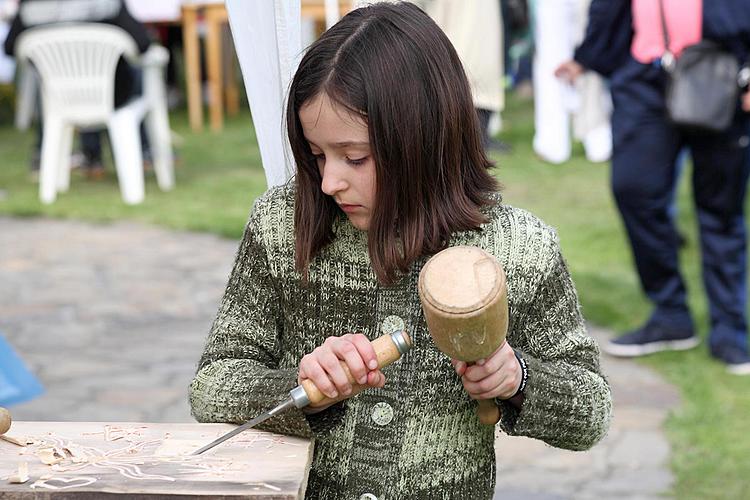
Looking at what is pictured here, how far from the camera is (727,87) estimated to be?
4293 millimetres

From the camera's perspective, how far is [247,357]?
1879mm

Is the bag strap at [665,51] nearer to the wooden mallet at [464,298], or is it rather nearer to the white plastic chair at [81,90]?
the wooden mallet at [464,298]

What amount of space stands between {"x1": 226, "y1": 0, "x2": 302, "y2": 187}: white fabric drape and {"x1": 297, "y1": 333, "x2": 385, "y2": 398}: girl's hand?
641 mm

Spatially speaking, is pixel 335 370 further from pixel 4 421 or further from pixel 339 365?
pixel 4 421

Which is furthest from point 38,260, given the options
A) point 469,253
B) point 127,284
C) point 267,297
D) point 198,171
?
point 469,253

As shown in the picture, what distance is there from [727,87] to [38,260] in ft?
12.9

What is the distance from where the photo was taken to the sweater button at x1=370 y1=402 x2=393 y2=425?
1.82 meters

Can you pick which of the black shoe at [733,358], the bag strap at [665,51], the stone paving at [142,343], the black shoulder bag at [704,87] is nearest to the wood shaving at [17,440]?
the stone paving at [142,343]

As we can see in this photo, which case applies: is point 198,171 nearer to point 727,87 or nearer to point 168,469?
point 727,87

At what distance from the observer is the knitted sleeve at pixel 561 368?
1.78 meters

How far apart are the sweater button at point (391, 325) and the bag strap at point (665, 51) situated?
286cm

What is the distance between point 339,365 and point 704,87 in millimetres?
3025

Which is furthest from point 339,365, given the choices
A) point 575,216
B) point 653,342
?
point 575,216

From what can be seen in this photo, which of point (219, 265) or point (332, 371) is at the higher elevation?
point (332, 371)
